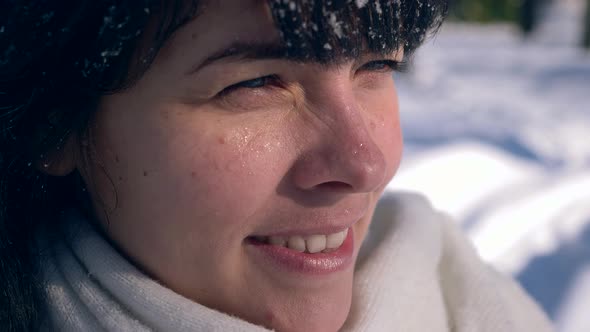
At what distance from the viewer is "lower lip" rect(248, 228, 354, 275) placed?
1.19 meters

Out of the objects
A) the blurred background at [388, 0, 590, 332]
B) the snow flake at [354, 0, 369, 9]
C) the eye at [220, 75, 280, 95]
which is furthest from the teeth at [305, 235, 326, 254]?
the blurred background at [388, 0, 590, 332]

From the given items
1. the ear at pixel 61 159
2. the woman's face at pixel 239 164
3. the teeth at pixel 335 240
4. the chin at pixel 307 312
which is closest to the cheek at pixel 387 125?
the woman's face at pixel 239 164

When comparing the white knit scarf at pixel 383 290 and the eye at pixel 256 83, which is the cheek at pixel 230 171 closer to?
the eye at pixel 256 83

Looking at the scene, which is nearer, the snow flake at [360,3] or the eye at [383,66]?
the snow flake at [360,3]

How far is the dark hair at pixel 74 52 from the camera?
3.38 ft

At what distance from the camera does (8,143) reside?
122 centimetres

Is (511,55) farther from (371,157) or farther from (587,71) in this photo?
(371,157)

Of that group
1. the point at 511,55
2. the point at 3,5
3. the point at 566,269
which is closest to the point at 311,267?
the point at 3,5

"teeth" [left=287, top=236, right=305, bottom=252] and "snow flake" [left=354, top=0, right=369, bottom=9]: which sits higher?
"snow flake" [left=354, top=0, right=369, bottom=9]

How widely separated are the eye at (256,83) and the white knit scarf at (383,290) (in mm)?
410

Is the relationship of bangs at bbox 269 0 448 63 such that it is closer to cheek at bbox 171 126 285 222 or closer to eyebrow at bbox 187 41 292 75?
eyebrow at bbox 187 41 292 75

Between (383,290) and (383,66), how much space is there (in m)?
0.50

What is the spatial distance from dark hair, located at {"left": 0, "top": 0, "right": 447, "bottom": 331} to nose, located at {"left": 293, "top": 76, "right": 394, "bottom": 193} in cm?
8

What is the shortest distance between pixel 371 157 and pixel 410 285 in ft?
1.54
